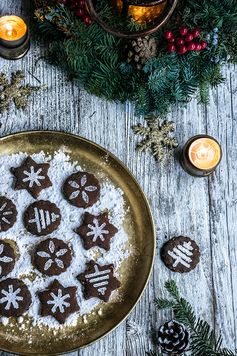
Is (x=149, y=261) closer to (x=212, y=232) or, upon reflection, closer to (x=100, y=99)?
(x=212, y=232)

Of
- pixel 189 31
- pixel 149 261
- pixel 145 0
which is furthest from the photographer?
pixel 149 261

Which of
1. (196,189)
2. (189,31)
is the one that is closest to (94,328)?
(196,189)

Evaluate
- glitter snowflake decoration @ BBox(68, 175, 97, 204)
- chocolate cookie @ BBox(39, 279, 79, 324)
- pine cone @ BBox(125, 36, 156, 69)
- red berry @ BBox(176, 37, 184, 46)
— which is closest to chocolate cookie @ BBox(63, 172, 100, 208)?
glitter snowflake decoration @ BBox(68, 175, 97, 204)

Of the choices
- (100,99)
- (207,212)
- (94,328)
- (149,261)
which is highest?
(100,99)

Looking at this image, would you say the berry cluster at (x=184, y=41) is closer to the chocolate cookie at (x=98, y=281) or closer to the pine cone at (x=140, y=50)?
the pine cone at (x=140, y=50)

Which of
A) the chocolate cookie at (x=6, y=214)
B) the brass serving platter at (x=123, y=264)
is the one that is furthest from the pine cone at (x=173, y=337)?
the chocolate cookie at (x=6, y=214)

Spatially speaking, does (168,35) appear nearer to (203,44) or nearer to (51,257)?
(203,44)

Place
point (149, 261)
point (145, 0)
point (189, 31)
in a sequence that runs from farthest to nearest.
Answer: point (149, 261), point (189, 31), point (145, 0)
